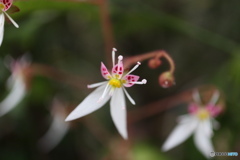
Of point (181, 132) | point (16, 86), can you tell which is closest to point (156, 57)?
point (181, 132)

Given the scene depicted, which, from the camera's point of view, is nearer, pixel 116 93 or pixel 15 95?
pixel 116 93

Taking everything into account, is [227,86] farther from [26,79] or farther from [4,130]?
[4,130]

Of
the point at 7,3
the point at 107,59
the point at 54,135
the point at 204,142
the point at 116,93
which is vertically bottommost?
the point at 54,135

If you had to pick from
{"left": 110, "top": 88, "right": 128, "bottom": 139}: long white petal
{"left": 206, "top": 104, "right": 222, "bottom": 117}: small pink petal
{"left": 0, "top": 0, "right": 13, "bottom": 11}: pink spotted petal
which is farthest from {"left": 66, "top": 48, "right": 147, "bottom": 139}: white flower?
{"left": 206, "top": 104, "right": 222, "bottom": 117}: small pink petal

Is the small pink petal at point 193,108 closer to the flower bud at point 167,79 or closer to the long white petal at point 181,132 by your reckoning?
the long white petal at point 181,132

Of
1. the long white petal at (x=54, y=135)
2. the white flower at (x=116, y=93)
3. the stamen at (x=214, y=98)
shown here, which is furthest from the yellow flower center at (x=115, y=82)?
the long white petal at (x=54, y=135)

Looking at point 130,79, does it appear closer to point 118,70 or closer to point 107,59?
point 118,70

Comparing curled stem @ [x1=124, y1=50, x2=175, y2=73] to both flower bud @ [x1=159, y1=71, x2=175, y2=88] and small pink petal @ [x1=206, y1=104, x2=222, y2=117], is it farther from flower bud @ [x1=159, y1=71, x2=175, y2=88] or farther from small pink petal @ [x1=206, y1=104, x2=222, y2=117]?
small pink petal @ [x1=206, y1=104, x2=222, y2=117]
